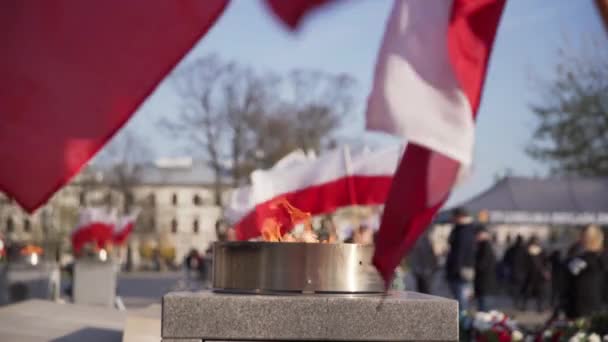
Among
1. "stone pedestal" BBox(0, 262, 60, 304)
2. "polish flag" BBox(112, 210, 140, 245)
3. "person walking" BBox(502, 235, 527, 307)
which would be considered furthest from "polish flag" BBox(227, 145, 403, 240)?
"polish flag" BBox(112, 210, 140, 245)

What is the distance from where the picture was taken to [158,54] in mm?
4801

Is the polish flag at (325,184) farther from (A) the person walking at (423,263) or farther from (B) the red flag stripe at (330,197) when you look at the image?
(A) the person walking at (423,263)

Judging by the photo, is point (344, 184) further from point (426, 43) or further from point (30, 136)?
point (426, 43)

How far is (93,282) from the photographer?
2300 cm

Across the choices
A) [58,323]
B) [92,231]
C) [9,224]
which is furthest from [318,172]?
[9,224]

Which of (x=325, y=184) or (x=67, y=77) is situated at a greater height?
(x=325, y=184)

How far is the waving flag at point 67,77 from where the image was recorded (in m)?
4.82

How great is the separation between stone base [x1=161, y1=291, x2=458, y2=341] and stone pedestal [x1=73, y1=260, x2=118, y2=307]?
17499mm

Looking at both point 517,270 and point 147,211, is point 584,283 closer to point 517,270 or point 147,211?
point 517,270

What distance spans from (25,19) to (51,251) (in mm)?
78251

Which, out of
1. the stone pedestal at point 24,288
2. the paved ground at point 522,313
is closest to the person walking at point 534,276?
the paved ground at point 522,313

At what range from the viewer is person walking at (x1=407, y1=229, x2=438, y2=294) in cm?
2072

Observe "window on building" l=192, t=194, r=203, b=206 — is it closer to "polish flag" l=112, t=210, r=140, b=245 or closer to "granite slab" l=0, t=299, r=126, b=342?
"polish flag" l=112, t=210, r=140, b=245

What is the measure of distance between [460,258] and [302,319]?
468 inches
